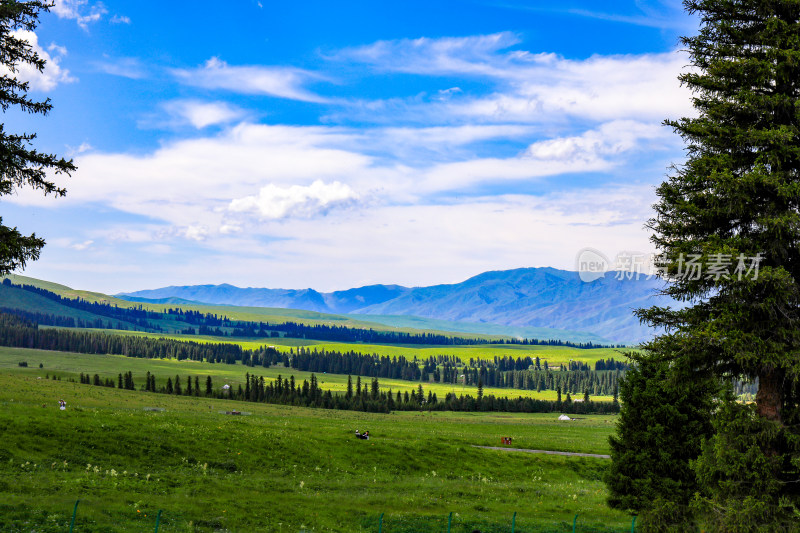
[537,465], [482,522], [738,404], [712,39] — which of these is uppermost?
[712,39]

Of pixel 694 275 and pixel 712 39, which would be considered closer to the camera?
pixel 694 275

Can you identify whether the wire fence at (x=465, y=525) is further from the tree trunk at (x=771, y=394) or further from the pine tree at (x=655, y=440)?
the tree trunk at (x=771, y=394)

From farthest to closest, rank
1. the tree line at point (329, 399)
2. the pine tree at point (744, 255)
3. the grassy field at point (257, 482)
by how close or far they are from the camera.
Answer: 1. the tree line at point (329, 399)
2. the grassy field at point (257, 482)
3. the pine tree at point (744, 255)

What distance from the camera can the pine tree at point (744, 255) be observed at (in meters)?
18.6

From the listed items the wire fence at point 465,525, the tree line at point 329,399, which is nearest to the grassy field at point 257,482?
the wire fence at point 465,525

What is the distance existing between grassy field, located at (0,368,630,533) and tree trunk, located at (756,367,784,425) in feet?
43.9

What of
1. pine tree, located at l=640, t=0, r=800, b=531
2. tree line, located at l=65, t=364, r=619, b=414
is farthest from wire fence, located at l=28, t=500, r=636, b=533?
tree line, located at l=65, t=364, r=619, b=414

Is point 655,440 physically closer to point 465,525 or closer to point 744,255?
point 465,525

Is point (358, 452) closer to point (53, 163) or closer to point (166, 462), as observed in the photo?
point (166, 462)

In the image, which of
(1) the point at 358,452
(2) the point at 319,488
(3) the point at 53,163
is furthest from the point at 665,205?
(1) the point at 358,452

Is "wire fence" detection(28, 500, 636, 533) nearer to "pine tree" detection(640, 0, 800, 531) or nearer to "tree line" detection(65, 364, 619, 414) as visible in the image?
"pine tree" detection(640, 0, 800, 531)

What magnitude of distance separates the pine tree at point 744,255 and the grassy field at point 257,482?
12764 mm

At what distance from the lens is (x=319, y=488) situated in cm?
3762

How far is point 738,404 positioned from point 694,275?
4514 mm
